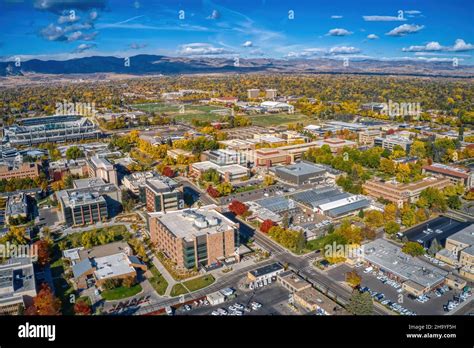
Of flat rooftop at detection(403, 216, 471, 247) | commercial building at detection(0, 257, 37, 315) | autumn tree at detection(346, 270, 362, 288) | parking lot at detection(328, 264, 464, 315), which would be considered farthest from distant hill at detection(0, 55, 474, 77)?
commercial building at detection(0, 257, 37, 315)

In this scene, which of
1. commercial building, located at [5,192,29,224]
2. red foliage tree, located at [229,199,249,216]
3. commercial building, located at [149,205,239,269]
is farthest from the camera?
red foliage tree, located at [229,199,249,216]

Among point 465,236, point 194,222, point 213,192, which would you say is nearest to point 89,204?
point 194,222

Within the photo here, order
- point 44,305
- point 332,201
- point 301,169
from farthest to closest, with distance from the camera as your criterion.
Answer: point 301,169
point 332,201
point 44,305

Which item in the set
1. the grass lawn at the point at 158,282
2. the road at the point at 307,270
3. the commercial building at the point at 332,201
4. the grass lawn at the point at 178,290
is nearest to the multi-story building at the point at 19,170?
the grass lawn at the point at 158,282

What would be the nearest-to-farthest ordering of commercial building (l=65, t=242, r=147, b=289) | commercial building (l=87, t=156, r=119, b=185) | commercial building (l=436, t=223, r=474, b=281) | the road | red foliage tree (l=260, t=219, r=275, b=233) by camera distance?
the road
commercial building (l=65, t=242, r=147, b=289)
commercial building (l=436, t=223, r=474, b=281)
red foliage tree (l=260, t=219, r=275, b=233)
commercial building (l=87, t=156, r=119, b=185)

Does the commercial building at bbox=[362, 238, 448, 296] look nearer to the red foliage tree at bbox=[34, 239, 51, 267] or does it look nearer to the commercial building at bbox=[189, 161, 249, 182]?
the commercial building at bbox=[189, 161, 249, 182]

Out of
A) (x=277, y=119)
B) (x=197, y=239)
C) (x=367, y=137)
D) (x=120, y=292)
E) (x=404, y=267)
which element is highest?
(x=277, y=119)

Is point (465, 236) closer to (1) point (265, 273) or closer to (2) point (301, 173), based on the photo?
(1) point (265, 273)
